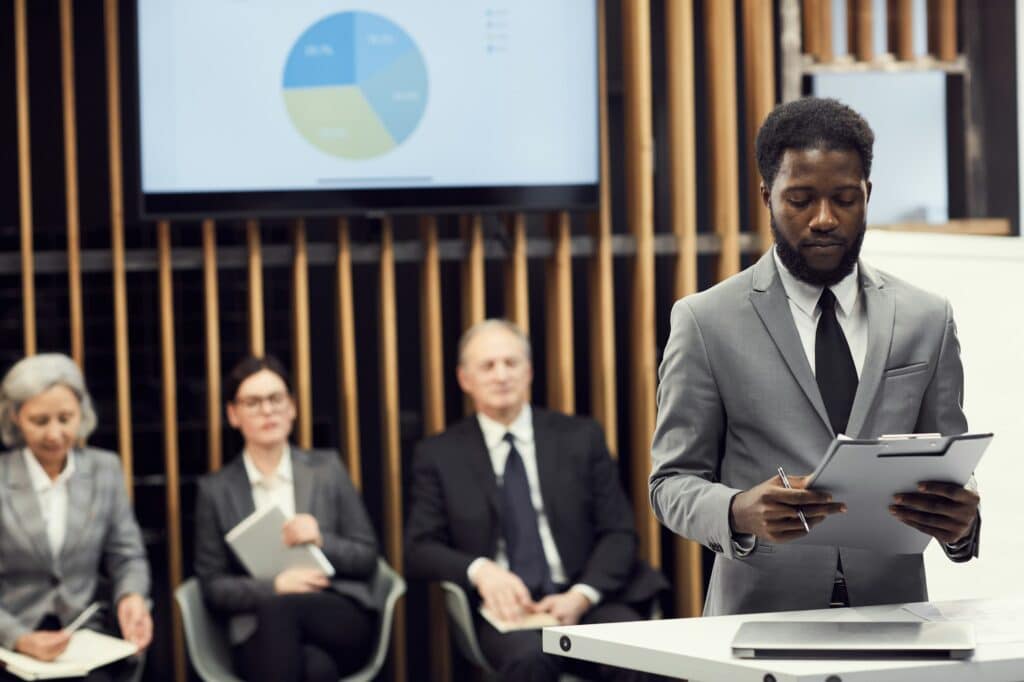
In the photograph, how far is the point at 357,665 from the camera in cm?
436

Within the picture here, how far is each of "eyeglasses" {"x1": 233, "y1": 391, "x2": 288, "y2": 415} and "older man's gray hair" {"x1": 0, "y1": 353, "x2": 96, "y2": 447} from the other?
485 mm

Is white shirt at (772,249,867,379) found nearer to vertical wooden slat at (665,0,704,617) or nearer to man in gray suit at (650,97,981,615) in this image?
man in gray suit at (650,97,981,615)

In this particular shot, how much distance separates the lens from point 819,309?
7.32ft

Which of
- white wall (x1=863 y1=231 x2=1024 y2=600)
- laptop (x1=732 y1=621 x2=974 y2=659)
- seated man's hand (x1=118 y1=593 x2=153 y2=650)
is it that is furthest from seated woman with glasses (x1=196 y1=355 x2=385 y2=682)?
laptop (x1=732 y1=621 x2=974 y2=659)

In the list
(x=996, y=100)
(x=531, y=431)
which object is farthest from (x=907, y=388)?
(x=996, y=100)

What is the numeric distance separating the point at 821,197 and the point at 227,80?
3092 mm

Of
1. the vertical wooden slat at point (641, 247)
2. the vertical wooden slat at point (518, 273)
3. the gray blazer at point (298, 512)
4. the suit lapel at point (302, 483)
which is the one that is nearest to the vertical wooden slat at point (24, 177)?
the gray blazer at point (298, 512)

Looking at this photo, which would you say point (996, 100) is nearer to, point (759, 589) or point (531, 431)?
point (531, 431)

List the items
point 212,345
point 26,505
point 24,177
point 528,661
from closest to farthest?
point 528,661, point 26,505, point 24,177, point 212,345

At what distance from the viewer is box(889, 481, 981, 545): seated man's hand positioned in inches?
75.7

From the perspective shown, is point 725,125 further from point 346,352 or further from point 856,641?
point 856,641

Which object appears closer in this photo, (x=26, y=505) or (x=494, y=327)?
(x=26, y=505)

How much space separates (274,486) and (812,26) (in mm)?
2533

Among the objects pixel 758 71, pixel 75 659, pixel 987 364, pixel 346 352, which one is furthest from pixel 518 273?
pixel 987 364
